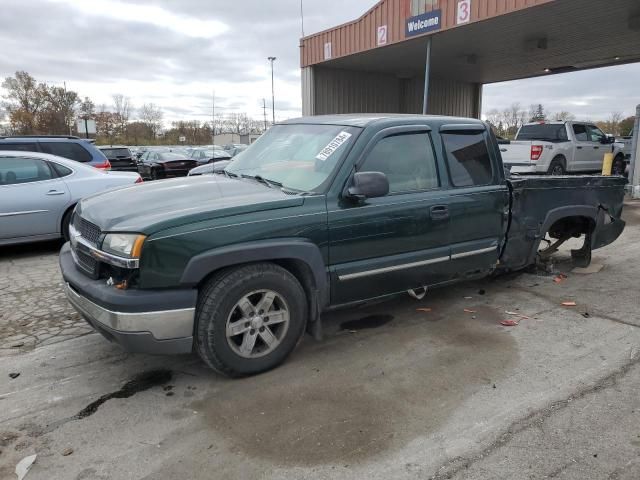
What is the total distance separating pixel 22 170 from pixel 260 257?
5.46 m

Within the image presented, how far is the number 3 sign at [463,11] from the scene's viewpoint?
38.8 feet

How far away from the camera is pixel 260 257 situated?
3.32m

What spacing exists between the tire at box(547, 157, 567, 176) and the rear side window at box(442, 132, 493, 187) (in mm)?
10757

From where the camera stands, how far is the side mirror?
11.7ft

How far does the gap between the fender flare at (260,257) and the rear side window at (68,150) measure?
276 inches

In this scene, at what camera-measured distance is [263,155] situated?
455 centimetres

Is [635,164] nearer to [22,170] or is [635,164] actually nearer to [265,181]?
[265,181]

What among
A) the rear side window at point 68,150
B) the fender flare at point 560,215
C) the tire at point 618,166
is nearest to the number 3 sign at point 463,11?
the fender flare at point 560,215

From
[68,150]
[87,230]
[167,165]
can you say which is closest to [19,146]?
[68,150]

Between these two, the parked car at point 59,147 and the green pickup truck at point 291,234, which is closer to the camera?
the green pickup truck at point 291,234

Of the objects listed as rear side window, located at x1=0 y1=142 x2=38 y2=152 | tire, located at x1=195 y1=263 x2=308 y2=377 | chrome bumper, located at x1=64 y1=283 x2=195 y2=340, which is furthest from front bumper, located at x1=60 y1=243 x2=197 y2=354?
rear side window, located at x1=0 y1=142 x2=38 y2=152

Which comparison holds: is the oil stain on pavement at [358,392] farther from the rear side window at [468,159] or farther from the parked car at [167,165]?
the parked car at [167,165]

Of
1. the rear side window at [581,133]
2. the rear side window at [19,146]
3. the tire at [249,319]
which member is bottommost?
the tire at [249,319]

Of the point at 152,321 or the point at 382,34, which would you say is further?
the point at 382,34
